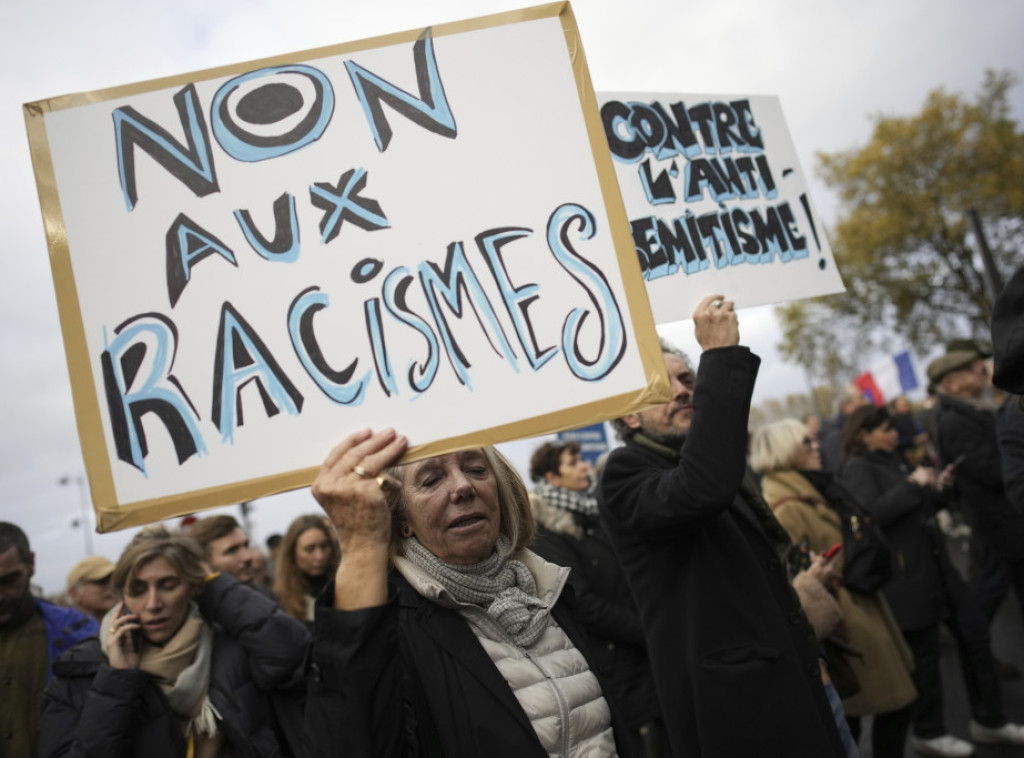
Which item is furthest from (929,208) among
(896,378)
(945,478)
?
(945,478)

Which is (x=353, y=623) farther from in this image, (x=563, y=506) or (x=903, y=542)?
(x=903, y=542)

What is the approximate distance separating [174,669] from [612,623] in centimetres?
209

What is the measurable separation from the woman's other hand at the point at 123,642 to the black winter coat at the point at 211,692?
0.15 ft

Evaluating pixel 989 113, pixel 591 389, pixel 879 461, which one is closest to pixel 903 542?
pixel 879 461

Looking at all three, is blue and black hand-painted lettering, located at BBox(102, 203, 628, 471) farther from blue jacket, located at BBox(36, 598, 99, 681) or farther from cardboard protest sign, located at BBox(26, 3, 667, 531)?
blue jacket, located at BBox(36, 598, 99, 681)

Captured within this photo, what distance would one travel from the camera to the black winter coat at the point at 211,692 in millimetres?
2430

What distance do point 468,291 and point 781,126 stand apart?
6.01 ft

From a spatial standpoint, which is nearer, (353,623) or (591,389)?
(353,623)

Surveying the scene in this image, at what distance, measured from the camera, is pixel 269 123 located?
1674 mm

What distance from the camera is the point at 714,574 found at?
2.25 m

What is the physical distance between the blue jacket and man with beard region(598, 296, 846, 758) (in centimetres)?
266

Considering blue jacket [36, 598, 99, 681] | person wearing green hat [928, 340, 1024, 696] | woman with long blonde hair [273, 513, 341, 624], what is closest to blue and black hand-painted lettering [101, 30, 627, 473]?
blue jacket [36, 598, 99, 681]

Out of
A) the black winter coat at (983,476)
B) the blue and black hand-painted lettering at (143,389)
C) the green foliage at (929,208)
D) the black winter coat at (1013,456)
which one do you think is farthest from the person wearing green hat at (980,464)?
the green foliage at (929,208)

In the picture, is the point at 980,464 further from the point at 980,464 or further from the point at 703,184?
the point at 703,184
